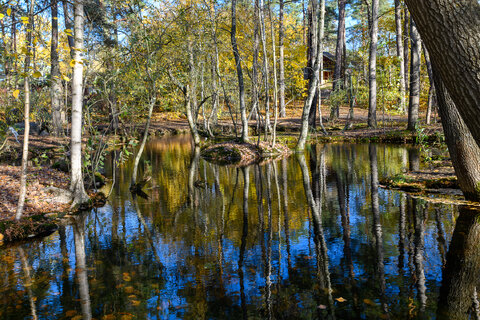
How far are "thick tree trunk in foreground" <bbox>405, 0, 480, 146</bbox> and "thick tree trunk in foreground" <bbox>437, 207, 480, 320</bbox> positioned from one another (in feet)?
7.00

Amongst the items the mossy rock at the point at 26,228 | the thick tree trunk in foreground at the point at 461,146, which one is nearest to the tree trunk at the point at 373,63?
the thick tree trunk in foreground at the point at 461,146

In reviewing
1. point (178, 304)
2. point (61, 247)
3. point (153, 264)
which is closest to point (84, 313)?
point (178, 304)

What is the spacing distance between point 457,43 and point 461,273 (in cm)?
343

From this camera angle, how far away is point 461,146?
25.9 feet

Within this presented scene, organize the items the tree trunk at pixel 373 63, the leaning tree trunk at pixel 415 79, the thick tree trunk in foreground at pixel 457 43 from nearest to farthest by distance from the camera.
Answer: the thick tree trunk in foreground at pixel 457 43 → the leaning tree trunk at pixel 415 79 → the tree trunk at pixel 373 63

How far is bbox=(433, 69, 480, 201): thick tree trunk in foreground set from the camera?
7.84 m

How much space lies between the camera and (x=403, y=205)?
8.93 meters

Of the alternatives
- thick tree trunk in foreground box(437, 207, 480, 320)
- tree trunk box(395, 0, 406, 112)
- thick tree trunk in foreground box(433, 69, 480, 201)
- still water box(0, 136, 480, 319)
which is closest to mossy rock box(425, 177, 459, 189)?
still water box(0, 136, 480, 319)

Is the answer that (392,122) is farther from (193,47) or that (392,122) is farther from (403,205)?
(403,205)

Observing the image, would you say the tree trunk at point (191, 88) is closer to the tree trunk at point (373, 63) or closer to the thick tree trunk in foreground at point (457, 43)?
the tree trunk at point (373, 63)

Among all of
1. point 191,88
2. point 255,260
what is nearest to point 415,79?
point 191,88

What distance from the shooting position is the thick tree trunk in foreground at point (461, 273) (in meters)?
4.30

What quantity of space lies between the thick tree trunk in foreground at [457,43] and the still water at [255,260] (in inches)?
94.8

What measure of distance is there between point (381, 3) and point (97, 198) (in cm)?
3991
